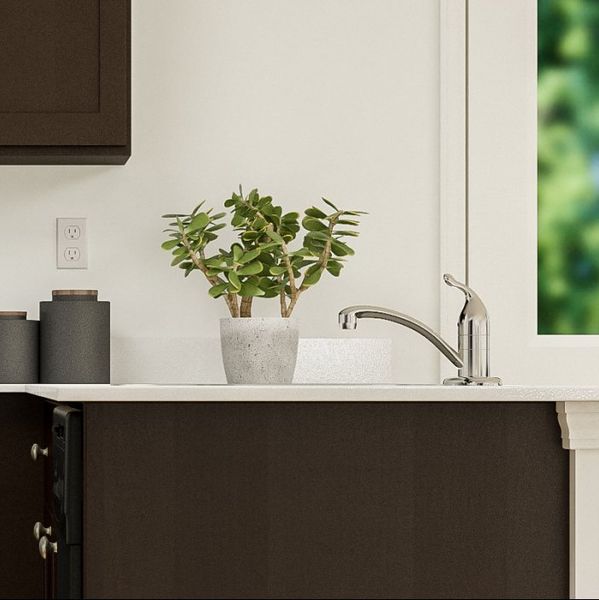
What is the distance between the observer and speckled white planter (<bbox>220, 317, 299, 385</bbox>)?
6.70 feet

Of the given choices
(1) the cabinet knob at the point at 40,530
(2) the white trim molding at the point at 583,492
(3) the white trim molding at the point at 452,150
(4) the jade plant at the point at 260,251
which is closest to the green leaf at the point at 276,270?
(4) the jade plant at the point at 260,251

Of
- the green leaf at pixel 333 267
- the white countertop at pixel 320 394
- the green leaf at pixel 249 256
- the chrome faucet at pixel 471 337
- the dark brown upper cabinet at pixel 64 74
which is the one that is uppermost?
the dark brown upper cabinet at pixel 64 74

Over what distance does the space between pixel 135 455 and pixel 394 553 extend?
1.30 feet

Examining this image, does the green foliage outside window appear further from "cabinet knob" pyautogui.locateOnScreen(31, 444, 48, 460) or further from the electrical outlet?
"cabinet knob" pyautogui.locateOnScreen(31, 444, 48, 460)

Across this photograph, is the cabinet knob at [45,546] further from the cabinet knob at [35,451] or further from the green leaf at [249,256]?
the green leaf at [249,256]

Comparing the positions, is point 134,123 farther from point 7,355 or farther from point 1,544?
point 1,544

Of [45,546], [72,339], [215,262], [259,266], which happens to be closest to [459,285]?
[259,266]

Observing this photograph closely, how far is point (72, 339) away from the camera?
2217 millimetres

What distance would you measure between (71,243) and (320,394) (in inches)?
46.1

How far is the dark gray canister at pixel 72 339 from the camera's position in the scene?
2.21 m

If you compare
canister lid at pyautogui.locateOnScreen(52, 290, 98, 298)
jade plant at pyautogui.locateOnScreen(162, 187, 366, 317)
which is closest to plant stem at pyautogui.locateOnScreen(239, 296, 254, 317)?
jade plant at pyautogui.locateOnScreen(162, 187, 366, 317)

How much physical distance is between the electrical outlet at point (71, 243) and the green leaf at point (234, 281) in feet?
1.57

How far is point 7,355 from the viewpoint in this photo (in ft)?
7.30

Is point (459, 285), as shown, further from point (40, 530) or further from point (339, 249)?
point (40, 530)
